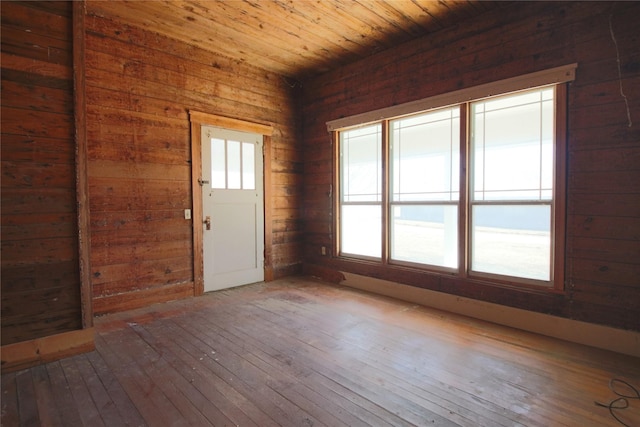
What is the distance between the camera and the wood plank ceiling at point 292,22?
325 centimetres

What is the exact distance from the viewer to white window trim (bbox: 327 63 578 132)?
115 inches

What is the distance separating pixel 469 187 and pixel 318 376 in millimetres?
2485

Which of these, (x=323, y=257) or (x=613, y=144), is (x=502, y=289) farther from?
(x=323, y=257)

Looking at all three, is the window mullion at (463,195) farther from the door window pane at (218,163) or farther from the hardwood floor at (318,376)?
the door window pane at (218,163)

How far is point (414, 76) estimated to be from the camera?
3.95 m

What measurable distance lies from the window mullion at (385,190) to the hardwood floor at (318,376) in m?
1.05

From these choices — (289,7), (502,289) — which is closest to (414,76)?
(289,7)

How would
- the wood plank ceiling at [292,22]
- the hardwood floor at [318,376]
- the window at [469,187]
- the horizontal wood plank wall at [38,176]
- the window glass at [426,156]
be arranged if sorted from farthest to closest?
the window glass at [426,156], the wood plank ceiling at [292,22], the window at [469,187], the horizontal wood plank wall at [38,176], the hardwood floor at [318,376]

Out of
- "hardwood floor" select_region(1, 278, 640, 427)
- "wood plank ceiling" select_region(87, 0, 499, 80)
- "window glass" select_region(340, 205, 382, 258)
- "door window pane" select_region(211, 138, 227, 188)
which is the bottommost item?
"hardwood floor" select_region(1, 278, 640, 427)

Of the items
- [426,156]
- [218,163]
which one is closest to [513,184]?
[426,156]

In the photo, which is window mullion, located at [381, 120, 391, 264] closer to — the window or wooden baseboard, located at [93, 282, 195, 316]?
the window

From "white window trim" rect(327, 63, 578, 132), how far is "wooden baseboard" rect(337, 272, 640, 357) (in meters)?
2.11

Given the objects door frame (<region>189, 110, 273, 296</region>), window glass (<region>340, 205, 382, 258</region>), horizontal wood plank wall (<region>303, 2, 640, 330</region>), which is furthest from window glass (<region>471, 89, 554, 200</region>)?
door frame (<region>189, 110, 273, 296</region>)

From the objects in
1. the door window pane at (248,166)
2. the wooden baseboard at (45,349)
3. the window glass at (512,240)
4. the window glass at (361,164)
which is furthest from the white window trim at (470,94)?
the wooden baseboard at (45,349)
